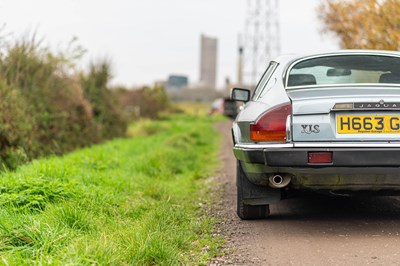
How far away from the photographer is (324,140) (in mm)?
4859

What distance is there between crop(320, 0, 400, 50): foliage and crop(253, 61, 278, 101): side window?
5688 mm

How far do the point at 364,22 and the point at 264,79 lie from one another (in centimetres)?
751

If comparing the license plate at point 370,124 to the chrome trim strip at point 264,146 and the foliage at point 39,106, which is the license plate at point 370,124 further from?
the foliage at point 39,106

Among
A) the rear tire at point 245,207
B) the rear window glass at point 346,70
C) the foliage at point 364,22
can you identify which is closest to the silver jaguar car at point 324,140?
the rear tire at point 245,207

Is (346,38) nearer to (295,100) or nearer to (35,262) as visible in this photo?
(295,100)

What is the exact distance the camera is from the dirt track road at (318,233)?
4.42 meters

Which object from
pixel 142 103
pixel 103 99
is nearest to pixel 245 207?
pixel 103 99

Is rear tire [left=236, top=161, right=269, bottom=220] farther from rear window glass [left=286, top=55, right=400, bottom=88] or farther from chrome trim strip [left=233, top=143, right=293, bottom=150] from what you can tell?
rear window glass [left=286, top=55, right=400, bottom=88]

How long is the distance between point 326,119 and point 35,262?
8.43ft

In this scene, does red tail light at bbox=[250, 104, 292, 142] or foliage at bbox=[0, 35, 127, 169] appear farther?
foliage at bbox=[0, 35, 127, 169]

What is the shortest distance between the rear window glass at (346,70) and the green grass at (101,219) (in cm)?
171

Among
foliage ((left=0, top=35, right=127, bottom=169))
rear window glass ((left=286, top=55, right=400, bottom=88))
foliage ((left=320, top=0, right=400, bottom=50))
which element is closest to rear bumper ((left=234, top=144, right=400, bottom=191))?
rear window glass ((left=286, top=55, right=400, bottom=88))

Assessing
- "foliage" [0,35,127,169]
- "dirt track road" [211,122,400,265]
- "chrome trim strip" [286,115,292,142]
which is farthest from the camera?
"foliage" [0,35,127,169]

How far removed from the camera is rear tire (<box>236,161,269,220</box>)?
5.54 metres
